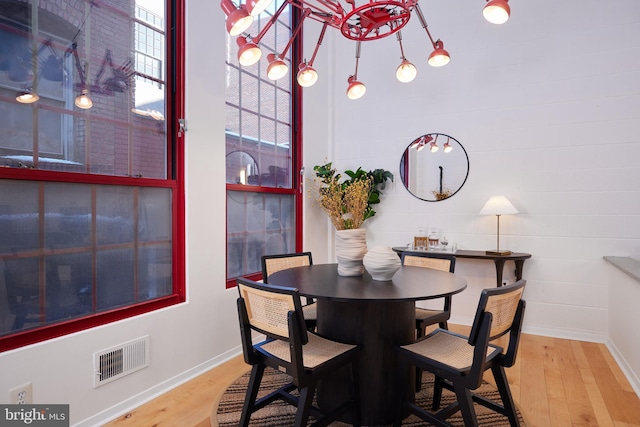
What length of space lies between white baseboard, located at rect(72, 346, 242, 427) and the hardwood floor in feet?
0.12

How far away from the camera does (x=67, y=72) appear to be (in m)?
2.04

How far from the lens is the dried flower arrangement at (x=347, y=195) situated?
412 centimetres

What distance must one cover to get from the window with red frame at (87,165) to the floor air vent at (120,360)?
0.61ft

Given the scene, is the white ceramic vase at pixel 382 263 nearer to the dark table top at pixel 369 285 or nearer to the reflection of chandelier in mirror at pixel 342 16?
the dark table top at pixel 369 285

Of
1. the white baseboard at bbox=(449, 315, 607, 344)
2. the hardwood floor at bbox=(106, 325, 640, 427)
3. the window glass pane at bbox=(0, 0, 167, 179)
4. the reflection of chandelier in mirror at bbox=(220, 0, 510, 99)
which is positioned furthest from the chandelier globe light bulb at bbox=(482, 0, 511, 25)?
the white baseboard at bbox=(449, 315, 607, 344)

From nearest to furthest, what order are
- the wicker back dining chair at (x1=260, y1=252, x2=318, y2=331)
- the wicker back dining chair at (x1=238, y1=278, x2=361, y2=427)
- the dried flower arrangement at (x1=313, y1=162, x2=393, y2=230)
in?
1. the wicker back dining chair at (x1=238, y1=278, x2=361, y2=427)
2. the wicker back dining chair at (x1=260, y1=252, x2=318, y2=331)
3. the dried flower arrangement at (x1=313, y1=162, x2=393, y2=230)

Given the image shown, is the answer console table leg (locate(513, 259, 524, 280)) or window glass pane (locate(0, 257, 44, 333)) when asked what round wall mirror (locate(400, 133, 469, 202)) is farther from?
window glass pane (locate(0, 257, 44, 333))

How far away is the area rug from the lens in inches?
82.6

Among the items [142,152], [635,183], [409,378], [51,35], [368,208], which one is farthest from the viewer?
[368,208]

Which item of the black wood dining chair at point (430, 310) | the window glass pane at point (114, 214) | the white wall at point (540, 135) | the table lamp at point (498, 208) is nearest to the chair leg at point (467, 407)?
the black wood dining chair at point (430, 310)

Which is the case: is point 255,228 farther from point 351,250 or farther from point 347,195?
point 351,250

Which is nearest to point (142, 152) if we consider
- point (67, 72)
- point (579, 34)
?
point (67, 72)

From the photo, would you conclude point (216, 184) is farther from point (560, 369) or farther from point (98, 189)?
point (560, 369)

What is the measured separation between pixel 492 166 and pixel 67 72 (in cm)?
364
